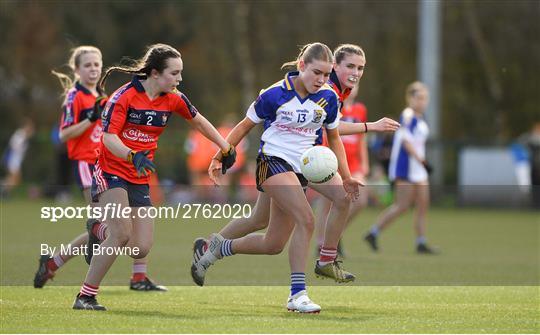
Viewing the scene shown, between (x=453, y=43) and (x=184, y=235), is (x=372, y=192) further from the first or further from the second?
(x=184, y=235)

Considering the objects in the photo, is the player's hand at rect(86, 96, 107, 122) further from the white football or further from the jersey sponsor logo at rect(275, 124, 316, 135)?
the white football

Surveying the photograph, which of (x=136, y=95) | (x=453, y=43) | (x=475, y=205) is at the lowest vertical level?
(x=475, y=205)

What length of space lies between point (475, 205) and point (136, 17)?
1293 cm

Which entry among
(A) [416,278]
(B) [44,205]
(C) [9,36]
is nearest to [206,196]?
(B) [44,205]

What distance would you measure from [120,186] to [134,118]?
53cm

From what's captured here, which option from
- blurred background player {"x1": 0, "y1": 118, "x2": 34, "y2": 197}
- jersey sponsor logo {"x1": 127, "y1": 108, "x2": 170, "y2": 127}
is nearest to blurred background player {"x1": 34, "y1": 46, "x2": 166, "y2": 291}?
jersey sponsor logo {"x1": 127, "y1": 108, "x2": 170, "y2": 127}

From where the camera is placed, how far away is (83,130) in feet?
31.6

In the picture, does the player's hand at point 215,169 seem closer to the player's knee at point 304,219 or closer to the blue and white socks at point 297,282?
the player's knee at point 304,219

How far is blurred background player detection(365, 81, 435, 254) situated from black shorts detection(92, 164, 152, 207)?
6.48 m

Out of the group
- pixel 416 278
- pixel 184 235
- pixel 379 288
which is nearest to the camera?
pixel 379 288

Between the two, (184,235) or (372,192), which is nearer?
(184,235)

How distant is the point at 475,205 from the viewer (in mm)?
24984

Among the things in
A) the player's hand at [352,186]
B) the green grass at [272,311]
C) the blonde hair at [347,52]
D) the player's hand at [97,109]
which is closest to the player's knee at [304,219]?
the player's hand at [352,186]

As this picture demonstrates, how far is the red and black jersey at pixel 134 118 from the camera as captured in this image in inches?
309
